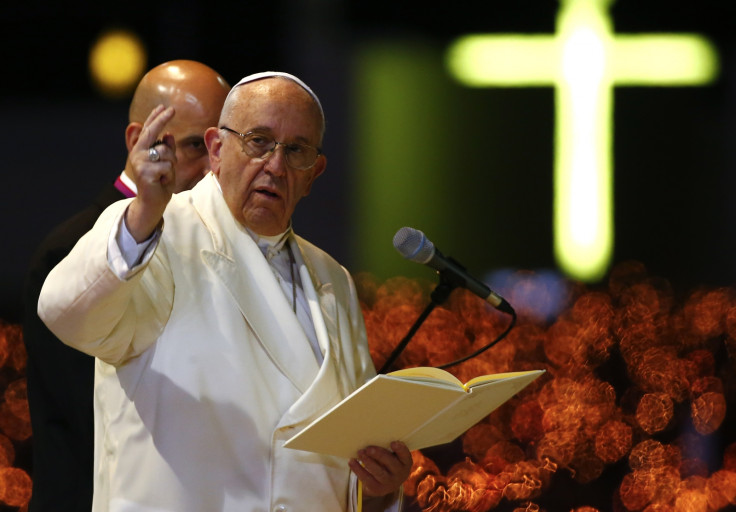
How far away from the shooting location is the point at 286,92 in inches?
101

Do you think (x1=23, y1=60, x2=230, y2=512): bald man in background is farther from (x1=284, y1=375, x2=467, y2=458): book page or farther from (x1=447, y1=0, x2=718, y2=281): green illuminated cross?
(x1=447, y1=0, x2=718, y2=281): green illuminated cross

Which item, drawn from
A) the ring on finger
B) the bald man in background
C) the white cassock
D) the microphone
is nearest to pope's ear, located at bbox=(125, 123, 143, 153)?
the bald man in background

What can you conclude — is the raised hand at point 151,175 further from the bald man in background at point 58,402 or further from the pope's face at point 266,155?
the bald man in background at point 58,402

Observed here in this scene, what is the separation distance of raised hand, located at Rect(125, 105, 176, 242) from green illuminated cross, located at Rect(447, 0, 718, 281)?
484cm

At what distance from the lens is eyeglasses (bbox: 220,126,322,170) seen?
253 centimetres

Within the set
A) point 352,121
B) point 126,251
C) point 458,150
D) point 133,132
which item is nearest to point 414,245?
point 126,251

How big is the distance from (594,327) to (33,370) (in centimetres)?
340

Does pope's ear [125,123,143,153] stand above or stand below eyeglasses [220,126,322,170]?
above

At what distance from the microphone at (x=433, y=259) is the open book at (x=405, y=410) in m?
0.24

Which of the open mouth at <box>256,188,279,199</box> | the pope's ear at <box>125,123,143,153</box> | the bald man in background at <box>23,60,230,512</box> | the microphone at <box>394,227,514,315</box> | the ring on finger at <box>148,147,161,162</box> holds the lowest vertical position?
the bald man in background at <box>23,60,230,512</box>

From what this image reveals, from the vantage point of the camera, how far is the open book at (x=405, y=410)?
2133mm

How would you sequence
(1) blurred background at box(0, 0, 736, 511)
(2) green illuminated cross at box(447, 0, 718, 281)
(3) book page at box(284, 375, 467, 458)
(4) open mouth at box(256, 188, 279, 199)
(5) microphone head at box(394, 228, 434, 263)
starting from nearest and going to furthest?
(3) book page at box(284, 375, 467, 458) < (5) microphone head at box(394, 228, 434, 263) < (4) open mouth at box(256, 188, 279, 199) < (1) blurred background at box(0, 0, 736, 511) < (2) green illuminated cross at box(447, 0, 718, 281)

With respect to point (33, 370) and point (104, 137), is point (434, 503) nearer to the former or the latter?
point (33, 370)

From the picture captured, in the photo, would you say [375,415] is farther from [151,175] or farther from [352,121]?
[352,121]
